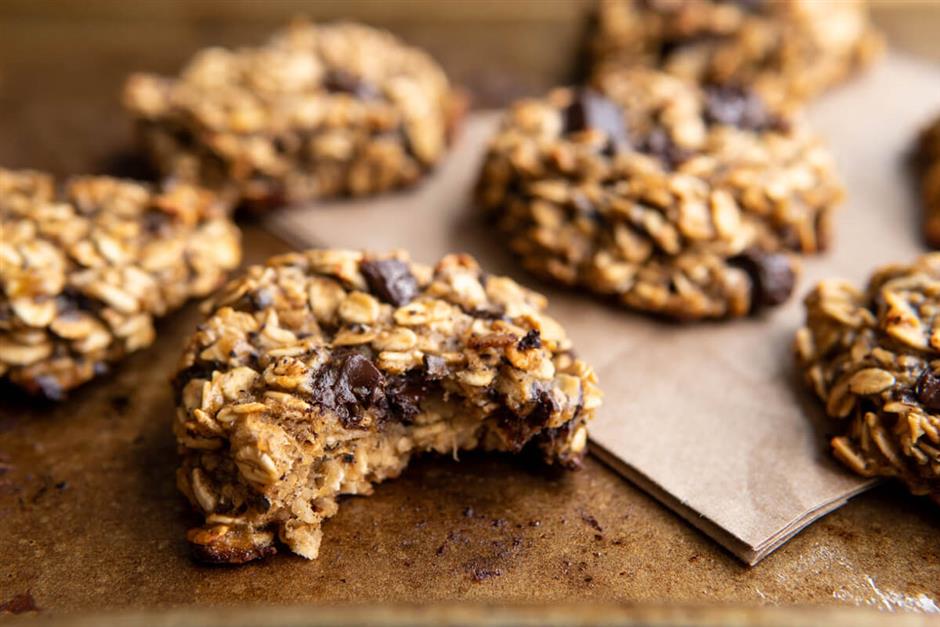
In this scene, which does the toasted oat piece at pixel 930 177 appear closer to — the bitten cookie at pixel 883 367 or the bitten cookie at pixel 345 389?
the bitten cookie at pixel 883 367

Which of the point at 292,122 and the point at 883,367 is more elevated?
the point at 883,367

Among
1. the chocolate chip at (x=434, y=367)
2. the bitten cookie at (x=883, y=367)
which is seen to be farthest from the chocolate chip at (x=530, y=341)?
the bitten cookie at (x=883, y=367)

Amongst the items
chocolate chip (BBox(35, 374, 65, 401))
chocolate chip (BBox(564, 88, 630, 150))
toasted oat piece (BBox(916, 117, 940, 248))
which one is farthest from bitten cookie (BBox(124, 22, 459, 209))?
toasted oat piece (BBox(916, 117, 940, 248))

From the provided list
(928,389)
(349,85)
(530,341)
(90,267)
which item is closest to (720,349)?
(928,389)

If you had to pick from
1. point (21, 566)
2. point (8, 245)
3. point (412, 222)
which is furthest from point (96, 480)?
point (412, 222)

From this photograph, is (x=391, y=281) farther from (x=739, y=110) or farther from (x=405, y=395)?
(x=739, y=110)
